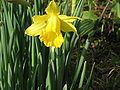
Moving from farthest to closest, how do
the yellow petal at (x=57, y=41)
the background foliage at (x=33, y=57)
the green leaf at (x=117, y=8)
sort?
the green leaf at (x=117, y=8), the background foliage at (x=33, y=57), the yellow petal at (x=57, y=41)

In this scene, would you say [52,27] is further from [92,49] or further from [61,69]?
[92,49]

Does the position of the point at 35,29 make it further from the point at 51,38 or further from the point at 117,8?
the point at 117,8

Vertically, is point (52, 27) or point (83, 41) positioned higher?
point (52, 27)

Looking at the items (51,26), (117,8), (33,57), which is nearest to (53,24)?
(51,26)

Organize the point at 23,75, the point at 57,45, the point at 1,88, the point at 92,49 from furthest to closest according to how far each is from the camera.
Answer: the point at 92,49 < the point at 23,75 < the point at 1,88 < the point at 57,45

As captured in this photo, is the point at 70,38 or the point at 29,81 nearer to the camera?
the point at 29,81

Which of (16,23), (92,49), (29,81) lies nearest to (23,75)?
(29,81)

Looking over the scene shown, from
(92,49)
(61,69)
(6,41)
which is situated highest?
(6,41)

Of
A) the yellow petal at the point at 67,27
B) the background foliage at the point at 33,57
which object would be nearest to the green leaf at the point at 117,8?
the background foliage at the point at 33,57

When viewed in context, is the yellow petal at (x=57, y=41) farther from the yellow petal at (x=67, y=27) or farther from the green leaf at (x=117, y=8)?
the green leaf at (x=117, y=8)

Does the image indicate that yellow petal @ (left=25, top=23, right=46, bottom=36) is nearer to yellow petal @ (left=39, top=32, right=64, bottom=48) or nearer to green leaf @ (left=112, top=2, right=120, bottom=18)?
yellow petal @ (left=39, top=32, right=64, bottom=48)
